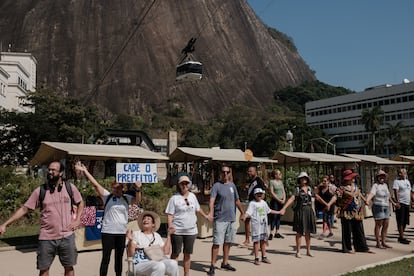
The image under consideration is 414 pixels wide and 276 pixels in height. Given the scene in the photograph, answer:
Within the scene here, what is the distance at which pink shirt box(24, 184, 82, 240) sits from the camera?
488cm

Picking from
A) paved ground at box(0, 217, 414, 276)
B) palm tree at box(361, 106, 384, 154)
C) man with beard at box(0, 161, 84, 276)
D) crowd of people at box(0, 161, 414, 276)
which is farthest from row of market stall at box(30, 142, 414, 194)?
palm tree at box(361, 106, 384, 154)

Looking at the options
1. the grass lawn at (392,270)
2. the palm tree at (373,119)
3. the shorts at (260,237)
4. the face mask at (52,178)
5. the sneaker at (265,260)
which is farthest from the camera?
the palm tree at (373,119)

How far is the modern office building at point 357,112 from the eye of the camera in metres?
72.9

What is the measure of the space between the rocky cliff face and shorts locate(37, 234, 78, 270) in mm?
85245

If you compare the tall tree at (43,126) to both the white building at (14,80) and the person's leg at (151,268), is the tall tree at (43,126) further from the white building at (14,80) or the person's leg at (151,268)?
the person's leg at (151,268)

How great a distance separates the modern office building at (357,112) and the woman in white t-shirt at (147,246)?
66.7 m

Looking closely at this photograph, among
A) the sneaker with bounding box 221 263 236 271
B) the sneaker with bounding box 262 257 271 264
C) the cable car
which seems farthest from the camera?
the cable car

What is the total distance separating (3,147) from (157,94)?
7110cm

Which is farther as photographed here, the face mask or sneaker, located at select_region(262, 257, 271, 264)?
sneaker, located at select_region(262, 257, 271, 264)

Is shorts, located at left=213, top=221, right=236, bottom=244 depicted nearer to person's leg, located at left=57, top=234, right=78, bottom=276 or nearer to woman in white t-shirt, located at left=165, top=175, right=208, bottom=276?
woman in white t-shirt, located at left=165, top=175, right=208, bottom=276

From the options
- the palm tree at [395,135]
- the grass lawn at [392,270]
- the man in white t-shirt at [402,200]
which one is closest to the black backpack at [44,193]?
the grass lawn at [392,270]

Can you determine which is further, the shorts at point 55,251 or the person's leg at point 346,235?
the person's leg at point 346,235

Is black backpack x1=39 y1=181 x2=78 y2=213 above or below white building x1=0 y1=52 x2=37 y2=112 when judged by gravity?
below

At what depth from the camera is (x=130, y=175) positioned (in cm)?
809
